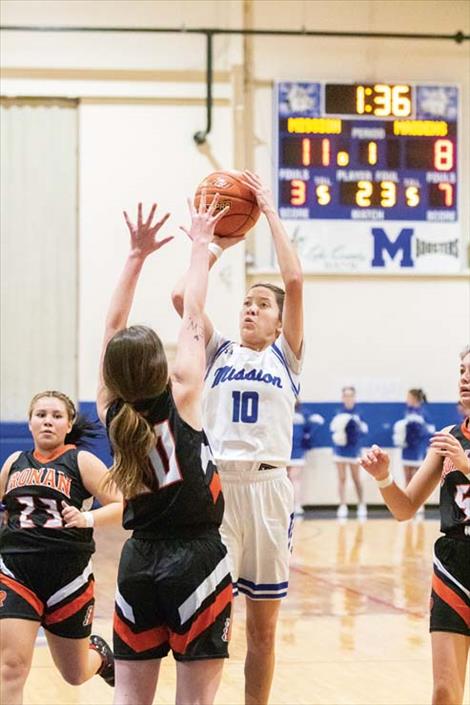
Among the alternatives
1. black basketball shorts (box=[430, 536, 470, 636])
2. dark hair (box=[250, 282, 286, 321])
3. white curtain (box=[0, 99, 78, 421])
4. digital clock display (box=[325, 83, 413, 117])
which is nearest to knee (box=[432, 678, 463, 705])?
black basketball shorts (box=[430, 536, 470, 636])

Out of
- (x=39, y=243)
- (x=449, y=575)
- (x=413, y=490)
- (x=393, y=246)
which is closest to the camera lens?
(x=449, y=575)

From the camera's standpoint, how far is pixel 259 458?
4.86 metres

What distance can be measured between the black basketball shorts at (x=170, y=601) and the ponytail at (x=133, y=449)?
0.18 metres

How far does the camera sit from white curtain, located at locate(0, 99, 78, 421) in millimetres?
14367

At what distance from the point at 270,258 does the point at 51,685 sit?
919 centimetres

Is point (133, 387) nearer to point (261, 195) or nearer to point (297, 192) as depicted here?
point (261, 195)

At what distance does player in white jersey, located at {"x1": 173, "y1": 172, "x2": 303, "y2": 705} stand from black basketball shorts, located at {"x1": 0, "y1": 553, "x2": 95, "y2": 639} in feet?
2.23

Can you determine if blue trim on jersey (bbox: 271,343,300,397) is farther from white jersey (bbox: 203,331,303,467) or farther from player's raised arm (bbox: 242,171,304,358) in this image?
player's raised arm (bbox: 242,171,304,358)

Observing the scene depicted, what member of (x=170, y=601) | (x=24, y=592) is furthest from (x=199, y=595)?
(x=24, y=592)

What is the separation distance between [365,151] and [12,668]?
10.9 m

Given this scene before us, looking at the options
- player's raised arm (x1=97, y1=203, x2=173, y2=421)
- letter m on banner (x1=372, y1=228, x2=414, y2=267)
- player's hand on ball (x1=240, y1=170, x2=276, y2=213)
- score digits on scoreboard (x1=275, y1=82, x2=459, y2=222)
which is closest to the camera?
player's raised arm (x1=97, y1=203, x2=173, y2=421)

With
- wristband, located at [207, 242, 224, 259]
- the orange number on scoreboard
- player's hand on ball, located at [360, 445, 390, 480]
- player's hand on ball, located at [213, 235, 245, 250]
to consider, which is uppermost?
the orange number on scoreboard

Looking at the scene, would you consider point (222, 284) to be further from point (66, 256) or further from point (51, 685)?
point (51, 685)

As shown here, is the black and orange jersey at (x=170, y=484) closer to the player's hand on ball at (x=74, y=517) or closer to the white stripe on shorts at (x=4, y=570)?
the player's hand on ball at (x=74, y=517)
